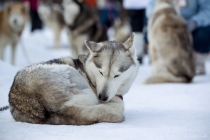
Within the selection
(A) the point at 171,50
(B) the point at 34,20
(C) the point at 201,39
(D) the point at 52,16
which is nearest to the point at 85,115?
(A) the point at 171,50

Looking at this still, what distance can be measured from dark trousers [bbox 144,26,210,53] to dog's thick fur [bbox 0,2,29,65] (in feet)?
13.0

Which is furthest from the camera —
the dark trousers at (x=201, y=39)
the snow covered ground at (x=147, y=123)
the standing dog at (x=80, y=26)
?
the standing dog at (x=80, y=26)

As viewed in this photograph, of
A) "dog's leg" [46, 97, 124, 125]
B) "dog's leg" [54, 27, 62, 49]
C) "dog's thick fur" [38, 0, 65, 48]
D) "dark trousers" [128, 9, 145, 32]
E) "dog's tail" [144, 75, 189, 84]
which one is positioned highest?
"dog's leg" [46, 97, 124, 125]

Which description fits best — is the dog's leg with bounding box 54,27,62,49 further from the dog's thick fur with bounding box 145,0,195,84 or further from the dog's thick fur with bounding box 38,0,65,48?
the dog's thick fur with bounding box 145,0,195,84

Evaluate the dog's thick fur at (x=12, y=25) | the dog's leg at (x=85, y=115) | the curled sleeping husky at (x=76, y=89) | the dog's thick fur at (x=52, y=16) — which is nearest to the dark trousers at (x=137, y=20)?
the dog's thick fur at (x=12, y=25)

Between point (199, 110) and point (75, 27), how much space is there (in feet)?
19.7

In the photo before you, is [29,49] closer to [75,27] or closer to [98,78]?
[75,27]

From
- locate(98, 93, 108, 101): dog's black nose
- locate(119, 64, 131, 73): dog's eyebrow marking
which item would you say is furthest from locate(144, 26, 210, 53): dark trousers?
locate(98, 93, 108, 101): dog's black nose

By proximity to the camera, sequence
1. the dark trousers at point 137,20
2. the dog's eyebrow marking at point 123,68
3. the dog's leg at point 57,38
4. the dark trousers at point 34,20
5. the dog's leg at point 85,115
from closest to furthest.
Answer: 1. the dog's leg at point 85,115
2. the dog's eyebrow marking at point 123,68
3. the dark trousers at point 137,20
4. the dog's leg at point 57,38
5. the dark trousers at point 34,20

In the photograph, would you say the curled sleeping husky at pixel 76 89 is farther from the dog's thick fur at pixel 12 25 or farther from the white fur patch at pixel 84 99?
the dog's thick fur at pixel 12 25

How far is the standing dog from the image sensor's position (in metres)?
9.02

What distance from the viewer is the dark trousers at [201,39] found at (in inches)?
259

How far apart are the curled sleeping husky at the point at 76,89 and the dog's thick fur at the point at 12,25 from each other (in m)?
5.44

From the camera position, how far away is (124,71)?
3.17 metres
